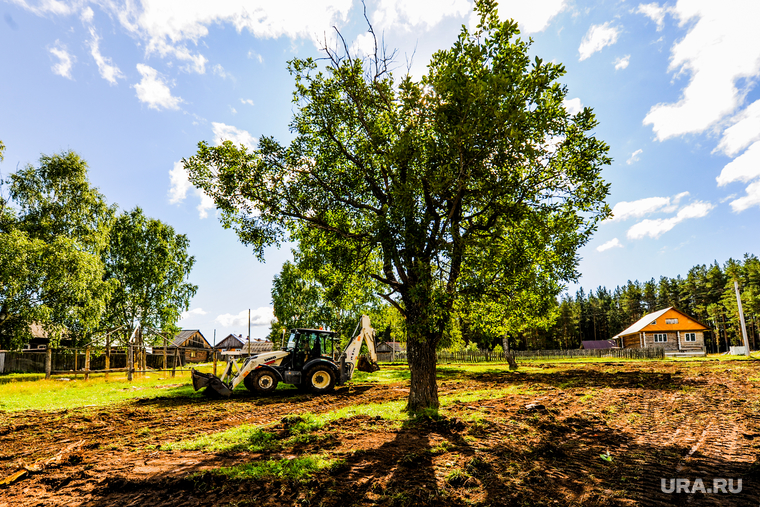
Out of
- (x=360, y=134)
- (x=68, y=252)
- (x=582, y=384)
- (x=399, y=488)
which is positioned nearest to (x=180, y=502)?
(x=399, y=488)

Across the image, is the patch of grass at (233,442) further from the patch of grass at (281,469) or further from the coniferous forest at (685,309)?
the coniferous forest at (685,309)

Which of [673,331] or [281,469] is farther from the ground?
[281,469]

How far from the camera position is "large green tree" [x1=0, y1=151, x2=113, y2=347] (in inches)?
862

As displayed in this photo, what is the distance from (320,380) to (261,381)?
91.3 inches

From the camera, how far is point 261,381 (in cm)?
1559

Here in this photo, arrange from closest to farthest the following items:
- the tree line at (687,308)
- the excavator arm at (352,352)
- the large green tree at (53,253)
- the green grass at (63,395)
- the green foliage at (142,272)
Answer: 1. the green grass at (63,395)
2. the excavator arm at (352,352)
3. the large green tree at (53,253)
4. the green foliage at (142,272)
5. the tree line at (687,308)

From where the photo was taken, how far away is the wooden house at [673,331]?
50.9 m

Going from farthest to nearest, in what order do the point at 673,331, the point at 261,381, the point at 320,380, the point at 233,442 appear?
the point at 673,331
the point at 320,380
the point at 261,381
the point at 233,442

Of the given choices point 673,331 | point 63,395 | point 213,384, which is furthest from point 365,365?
point 673,331

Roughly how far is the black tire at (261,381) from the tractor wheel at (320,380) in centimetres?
135

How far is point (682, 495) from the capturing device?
4.96 metres

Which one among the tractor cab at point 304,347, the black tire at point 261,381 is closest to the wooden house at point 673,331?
the tractor cab at point 304,347

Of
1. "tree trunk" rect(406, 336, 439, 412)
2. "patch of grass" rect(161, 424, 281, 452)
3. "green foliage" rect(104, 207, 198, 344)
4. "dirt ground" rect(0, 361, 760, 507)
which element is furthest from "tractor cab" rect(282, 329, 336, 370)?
"green foliage" rect(104, 207, 198, 344)

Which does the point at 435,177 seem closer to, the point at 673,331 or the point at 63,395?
the point at 63,395
